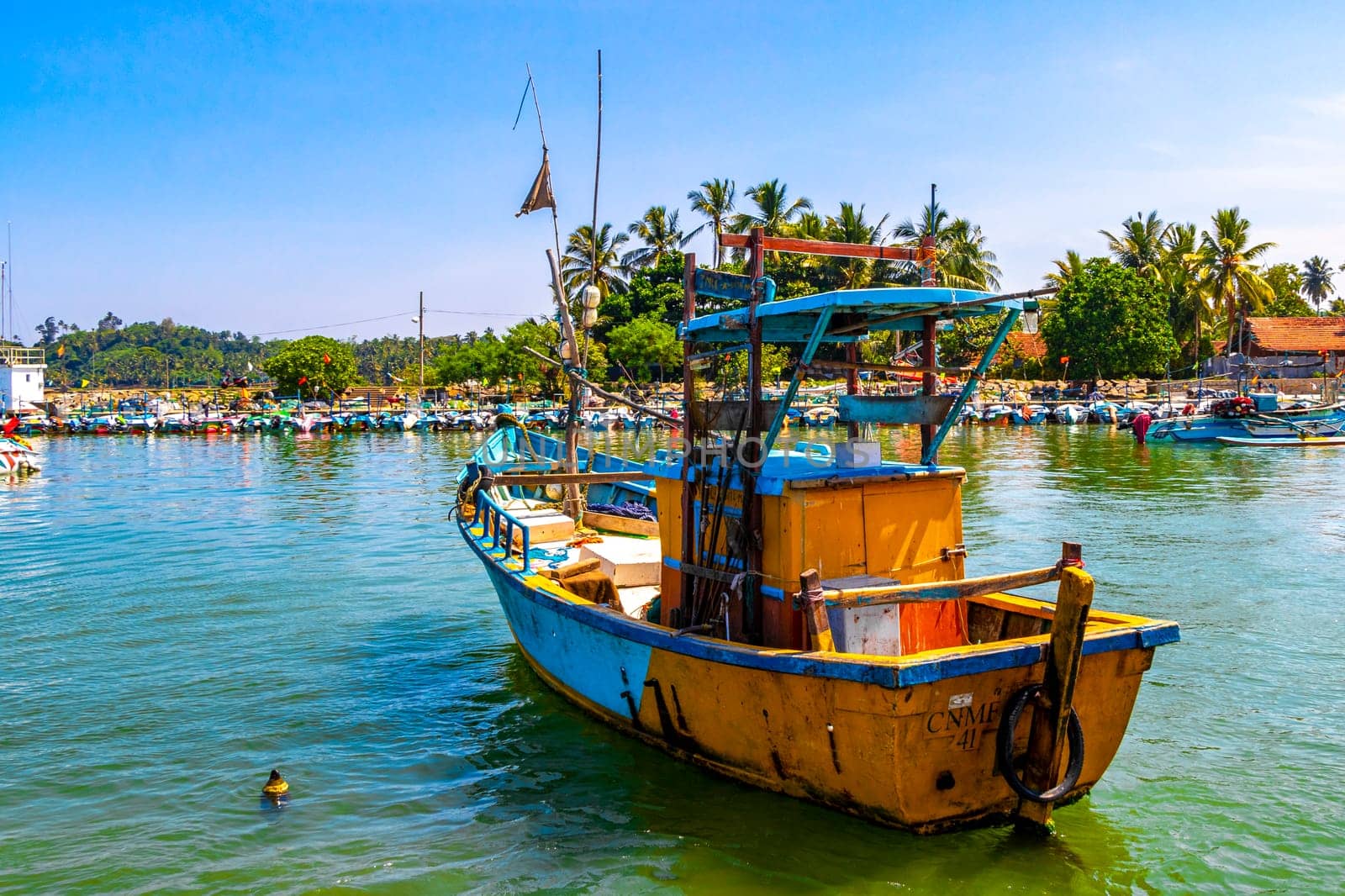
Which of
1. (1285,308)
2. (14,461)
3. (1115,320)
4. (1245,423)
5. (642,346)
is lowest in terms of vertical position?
(14,461)

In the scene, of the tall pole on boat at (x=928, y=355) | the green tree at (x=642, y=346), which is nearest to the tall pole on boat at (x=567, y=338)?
the tall pole on boat at (x=928, y=355)

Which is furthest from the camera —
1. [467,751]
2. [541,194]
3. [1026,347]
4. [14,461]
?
[1026,347]

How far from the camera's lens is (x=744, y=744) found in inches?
260

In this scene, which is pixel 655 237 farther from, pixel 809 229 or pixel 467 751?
pixel 467 751

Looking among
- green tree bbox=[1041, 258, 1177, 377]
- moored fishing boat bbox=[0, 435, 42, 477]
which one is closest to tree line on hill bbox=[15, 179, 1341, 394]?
green tree bbox=[1041, 258, 1177, 377]

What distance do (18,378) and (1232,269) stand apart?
7435 cm

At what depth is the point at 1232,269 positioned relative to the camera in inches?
2122

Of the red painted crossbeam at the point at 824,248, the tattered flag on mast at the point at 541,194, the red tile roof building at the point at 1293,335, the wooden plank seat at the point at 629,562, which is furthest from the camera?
the red tile roof building at the point at 1293,335

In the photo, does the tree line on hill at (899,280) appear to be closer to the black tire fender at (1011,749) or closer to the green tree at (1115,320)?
the green tree at (1115,320)

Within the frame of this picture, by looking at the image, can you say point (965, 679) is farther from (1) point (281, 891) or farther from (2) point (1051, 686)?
(1) point (281, 891)

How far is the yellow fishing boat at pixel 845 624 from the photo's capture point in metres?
5.73

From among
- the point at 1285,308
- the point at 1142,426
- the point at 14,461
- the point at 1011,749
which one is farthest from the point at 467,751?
the point at 1285,308

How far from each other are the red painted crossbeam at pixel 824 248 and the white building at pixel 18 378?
66912mm

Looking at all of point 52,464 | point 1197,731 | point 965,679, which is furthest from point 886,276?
point 965,679
